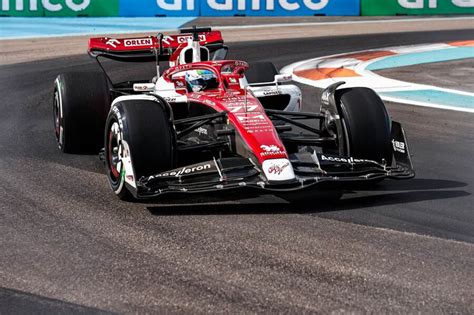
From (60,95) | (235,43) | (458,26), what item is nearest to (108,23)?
(235,43)

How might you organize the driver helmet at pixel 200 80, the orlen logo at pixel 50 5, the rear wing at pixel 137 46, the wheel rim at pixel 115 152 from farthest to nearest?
the orlen logo at pixel 50 5, the rear wing at pixel 137 46, the driver helmet at pixel 200 80, the wheel rim at pixel 115 152

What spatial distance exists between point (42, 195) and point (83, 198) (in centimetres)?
33

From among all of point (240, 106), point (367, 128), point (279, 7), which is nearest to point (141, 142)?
point (240, 106)

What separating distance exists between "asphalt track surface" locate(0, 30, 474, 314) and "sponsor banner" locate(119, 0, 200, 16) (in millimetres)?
14780

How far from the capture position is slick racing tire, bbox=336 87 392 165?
7.63 m

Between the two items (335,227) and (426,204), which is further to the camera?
(426,204)

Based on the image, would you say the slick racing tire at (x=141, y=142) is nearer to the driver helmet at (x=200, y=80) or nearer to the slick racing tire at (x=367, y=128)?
the driver helmet at (x=200, y=80)

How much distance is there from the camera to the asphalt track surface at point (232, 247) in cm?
504

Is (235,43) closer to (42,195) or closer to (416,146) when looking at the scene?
(416,146)

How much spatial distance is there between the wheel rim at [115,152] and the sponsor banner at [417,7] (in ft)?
55.3

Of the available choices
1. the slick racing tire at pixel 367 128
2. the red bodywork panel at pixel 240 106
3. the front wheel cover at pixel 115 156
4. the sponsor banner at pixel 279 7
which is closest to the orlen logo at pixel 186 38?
the red bodywork panel at pixel 240 106

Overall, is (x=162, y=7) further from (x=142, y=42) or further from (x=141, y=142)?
(x=141, y=142)

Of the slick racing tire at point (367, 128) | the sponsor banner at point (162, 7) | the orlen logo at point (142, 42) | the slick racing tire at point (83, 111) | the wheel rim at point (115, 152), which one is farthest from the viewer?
the sponsor banner at point (162, 7)

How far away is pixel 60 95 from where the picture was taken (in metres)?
9.11
